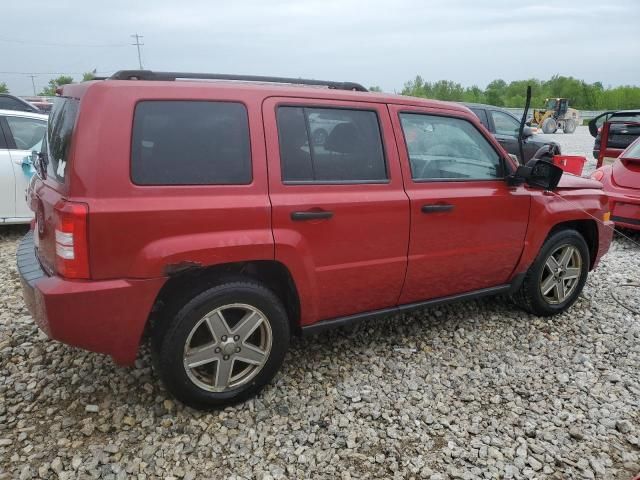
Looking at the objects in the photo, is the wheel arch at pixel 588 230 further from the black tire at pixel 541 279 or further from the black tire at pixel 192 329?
the black tire at pixel 192 329

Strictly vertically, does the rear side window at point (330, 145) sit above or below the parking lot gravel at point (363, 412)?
above

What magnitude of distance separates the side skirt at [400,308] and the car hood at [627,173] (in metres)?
3.61

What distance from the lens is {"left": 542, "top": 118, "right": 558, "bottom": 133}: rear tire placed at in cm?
3036

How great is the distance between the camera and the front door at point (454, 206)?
3178 mm

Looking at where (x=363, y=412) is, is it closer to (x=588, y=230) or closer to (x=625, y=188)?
(x=588, y=230)

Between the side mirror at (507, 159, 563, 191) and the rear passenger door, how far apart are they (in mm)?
1015

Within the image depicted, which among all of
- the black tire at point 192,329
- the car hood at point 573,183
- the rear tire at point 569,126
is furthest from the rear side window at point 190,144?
the rear tire at point 569,126

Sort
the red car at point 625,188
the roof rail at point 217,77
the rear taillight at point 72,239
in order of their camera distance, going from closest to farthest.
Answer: the rear taillight at point 72,239, the roof rail at point 217,77, the red car at point 625,188

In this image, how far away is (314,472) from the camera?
7.91 feet

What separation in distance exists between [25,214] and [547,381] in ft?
18.7

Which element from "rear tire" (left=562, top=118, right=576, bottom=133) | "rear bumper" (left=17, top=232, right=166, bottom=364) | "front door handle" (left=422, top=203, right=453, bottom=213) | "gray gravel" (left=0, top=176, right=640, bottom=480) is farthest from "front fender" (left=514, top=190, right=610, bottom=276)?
"rear tire" (left=562, top=118, right=576, bottom=133)

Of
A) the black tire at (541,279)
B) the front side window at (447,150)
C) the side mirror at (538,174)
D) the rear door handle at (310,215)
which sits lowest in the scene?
the black tire at (541,279)

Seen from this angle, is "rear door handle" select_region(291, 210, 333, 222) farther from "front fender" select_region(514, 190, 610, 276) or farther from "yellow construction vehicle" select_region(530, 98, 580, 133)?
"yellow construction vehicle" select_region(530, 98, 580, 133)

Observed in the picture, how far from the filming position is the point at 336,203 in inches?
111
